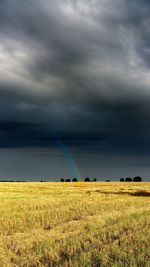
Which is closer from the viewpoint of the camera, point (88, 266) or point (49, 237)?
point (88, 266)

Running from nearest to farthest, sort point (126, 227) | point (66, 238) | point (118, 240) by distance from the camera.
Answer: point (118, 240), point (66, 238), point (126, 227)

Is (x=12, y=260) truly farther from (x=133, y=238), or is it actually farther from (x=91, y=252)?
(x=133, y=238)

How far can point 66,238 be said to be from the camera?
1443 cm

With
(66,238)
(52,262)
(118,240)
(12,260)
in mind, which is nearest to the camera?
(52,262)

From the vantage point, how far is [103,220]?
1877 centimetres

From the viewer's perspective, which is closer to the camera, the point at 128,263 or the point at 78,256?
the point at 128,263

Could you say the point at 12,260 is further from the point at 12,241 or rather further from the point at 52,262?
the point at 12,241

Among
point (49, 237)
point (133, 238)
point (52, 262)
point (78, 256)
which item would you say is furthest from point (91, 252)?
point (49, 237)

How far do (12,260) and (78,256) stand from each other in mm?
2035

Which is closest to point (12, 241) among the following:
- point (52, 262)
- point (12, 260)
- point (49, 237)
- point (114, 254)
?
point (49, 237)

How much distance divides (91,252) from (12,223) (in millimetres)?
9176

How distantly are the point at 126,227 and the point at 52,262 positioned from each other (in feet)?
18.7

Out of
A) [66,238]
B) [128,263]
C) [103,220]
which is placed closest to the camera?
[128,263]

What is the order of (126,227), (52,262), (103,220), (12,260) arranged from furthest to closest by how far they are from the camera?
(103,220) → (126,227) → (12,260) → (52,262)
